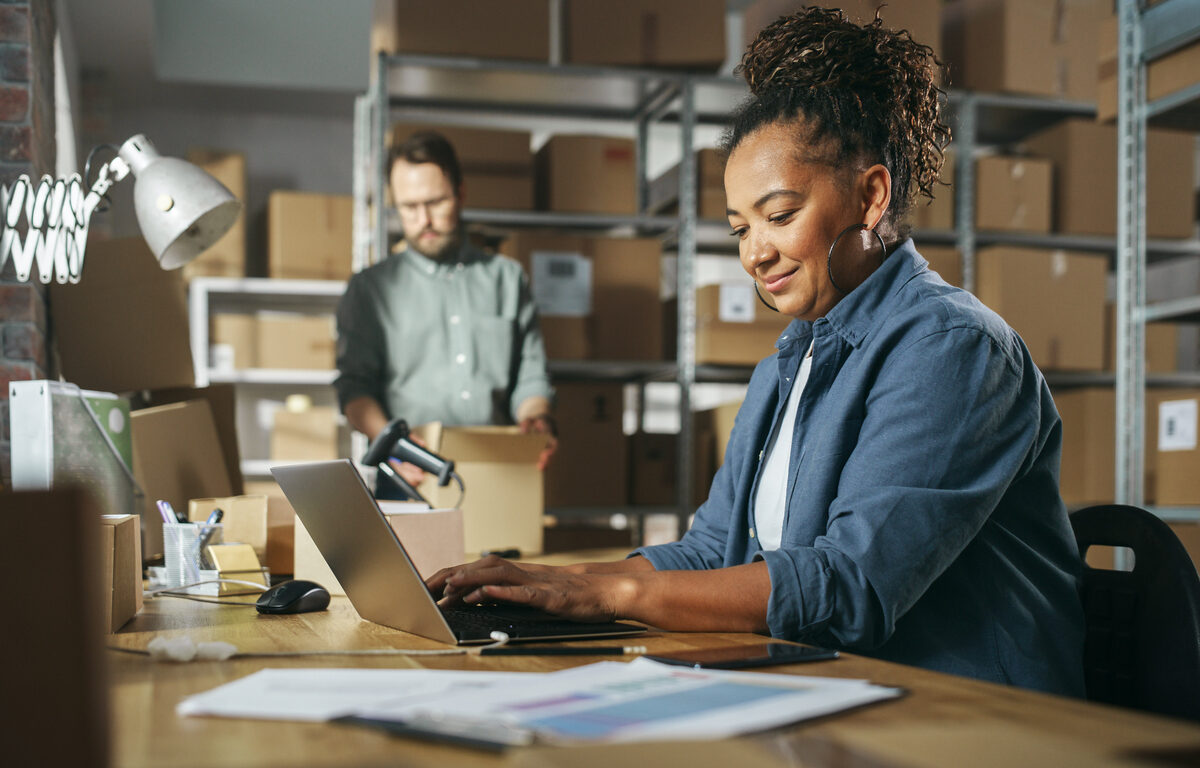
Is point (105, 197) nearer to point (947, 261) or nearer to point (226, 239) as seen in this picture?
point (947, 261)

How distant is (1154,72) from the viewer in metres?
2.62

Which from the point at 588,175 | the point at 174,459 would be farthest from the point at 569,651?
the point at 588,175

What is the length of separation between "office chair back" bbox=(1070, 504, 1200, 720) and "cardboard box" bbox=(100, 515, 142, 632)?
0.97m

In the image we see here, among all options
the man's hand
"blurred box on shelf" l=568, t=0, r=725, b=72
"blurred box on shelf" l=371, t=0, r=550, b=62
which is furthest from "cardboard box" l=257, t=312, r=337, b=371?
the man's hand

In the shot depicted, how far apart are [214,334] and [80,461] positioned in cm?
322

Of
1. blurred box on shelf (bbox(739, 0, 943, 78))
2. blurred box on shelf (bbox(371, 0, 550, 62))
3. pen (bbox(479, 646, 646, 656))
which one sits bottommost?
pen (bbox(479, 646, 646, 656))

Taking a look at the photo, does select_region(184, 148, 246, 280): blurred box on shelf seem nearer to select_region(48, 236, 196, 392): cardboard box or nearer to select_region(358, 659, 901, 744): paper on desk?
select_region(48, 236, 196, 392): cardboard box

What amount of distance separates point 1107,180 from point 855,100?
292cm

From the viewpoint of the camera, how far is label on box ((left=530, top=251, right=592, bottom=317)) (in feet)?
11.0

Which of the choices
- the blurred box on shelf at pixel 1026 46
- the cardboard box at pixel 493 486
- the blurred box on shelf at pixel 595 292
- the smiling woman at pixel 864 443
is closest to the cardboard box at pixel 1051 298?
the blurred box on shelf at pixel 1026 46

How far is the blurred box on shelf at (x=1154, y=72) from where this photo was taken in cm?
253

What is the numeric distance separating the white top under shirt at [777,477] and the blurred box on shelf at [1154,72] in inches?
73.0

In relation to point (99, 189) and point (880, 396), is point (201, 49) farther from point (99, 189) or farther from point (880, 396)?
point (880, 396)

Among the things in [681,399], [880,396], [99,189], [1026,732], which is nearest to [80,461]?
[99,189]
